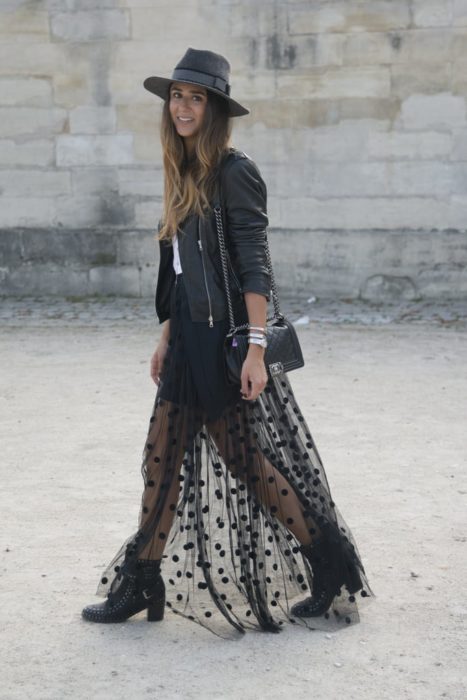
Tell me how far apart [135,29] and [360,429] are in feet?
17.9

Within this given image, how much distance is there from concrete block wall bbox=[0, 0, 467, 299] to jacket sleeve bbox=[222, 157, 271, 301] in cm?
660

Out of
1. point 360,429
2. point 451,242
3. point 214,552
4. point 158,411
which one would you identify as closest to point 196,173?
point 158,411

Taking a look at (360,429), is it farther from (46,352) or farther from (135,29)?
(135,29)

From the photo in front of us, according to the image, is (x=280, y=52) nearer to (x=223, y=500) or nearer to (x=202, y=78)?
(x=202, y=78)

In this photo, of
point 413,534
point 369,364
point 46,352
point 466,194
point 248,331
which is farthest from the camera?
point 466,194

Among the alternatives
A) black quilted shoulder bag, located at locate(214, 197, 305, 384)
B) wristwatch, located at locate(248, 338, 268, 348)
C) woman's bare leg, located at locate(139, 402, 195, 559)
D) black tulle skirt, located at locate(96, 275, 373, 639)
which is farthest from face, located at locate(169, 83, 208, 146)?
woman's bare leg, located at locate(139, 402, 195, 559)

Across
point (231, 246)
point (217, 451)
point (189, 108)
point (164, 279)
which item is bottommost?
point (217, 451)

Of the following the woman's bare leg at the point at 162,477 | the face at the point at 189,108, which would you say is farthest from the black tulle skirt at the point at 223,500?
the face at the point at 189,108

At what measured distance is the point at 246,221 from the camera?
3.50 m

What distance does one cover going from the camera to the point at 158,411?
12.0 ft

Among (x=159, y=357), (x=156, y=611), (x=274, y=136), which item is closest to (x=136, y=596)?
(x=156, y=611)

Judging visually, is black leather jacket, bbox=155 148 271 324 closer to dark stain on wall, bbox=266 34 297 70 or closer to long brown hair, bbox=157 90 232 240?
long brown hair, bbox=157 90 232 240

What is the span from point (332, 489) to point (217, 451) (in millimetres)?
1497

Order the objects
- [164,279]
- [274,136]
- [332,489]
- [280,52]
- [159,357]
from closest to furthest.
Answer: [164,279] → [159,357] → [332,489] → [280,52] → [274,136]
